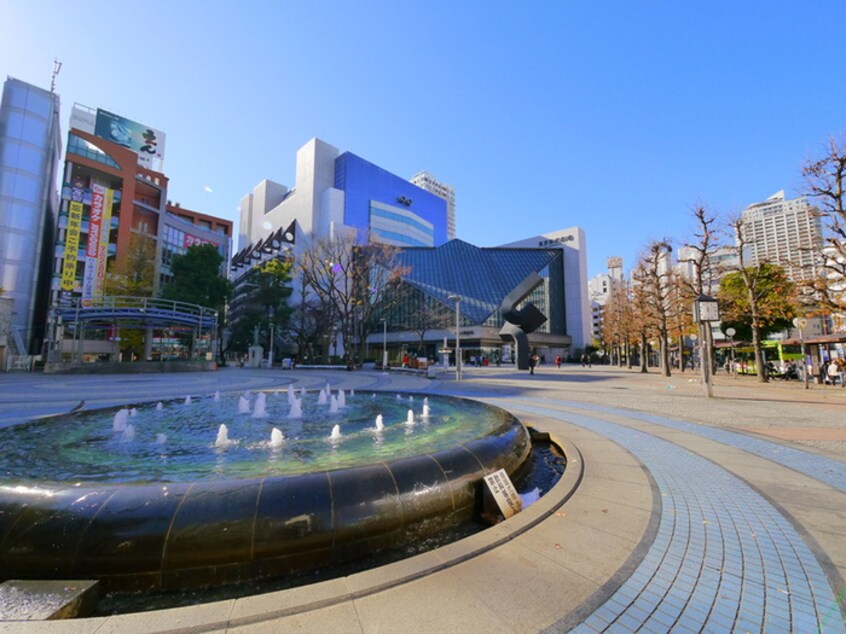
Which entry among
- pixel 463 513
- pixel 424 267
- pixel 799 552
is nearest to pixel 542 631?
pixel 463 513

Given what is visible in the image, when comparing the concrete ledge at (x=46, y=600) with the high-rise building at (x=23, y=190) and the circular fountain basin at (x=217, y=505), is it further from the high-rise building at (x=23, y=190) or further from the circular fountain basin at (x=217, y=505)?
the high-rise building at (x=23, y=190)

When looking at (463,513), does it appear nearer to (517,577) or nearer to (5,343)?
(517,577)

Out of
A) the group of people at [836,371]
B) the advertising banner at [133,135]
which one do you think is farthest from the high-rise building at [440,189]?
the group of people at [836,371]

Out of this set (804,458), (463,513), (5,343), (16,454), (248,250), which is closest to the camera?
(463,513)

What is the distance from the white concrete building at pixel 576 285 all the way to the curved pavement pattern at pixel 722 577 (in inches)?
3178

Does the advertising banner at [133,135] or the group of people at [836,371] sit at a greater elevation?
the advertising banner at [133,135]

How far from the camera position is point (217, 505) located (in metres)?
3.10

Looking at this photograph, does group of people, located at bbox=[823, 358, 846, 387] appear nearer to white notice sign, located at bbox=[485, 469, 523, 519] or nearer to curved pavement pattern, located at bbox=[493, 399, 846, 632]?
curved pavement pattern, located at bbox=[493, 399, 846, 632]

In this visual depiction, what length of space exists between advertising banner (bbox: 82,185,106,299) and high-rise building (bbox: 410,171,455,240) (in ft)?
390

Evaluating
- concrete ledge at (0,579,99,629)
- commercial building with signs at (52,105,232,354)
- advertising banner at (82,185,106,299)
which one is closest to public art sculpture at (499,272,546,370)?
concrete ledge at (0,579,99,629)

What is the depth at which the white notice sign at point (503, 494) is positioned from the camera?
4.11 metres

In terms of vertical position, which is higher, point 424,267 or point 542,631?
point 424,267

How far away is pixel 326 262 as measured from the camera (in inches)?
1382

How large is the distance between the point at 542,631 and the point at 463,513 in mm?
2158
